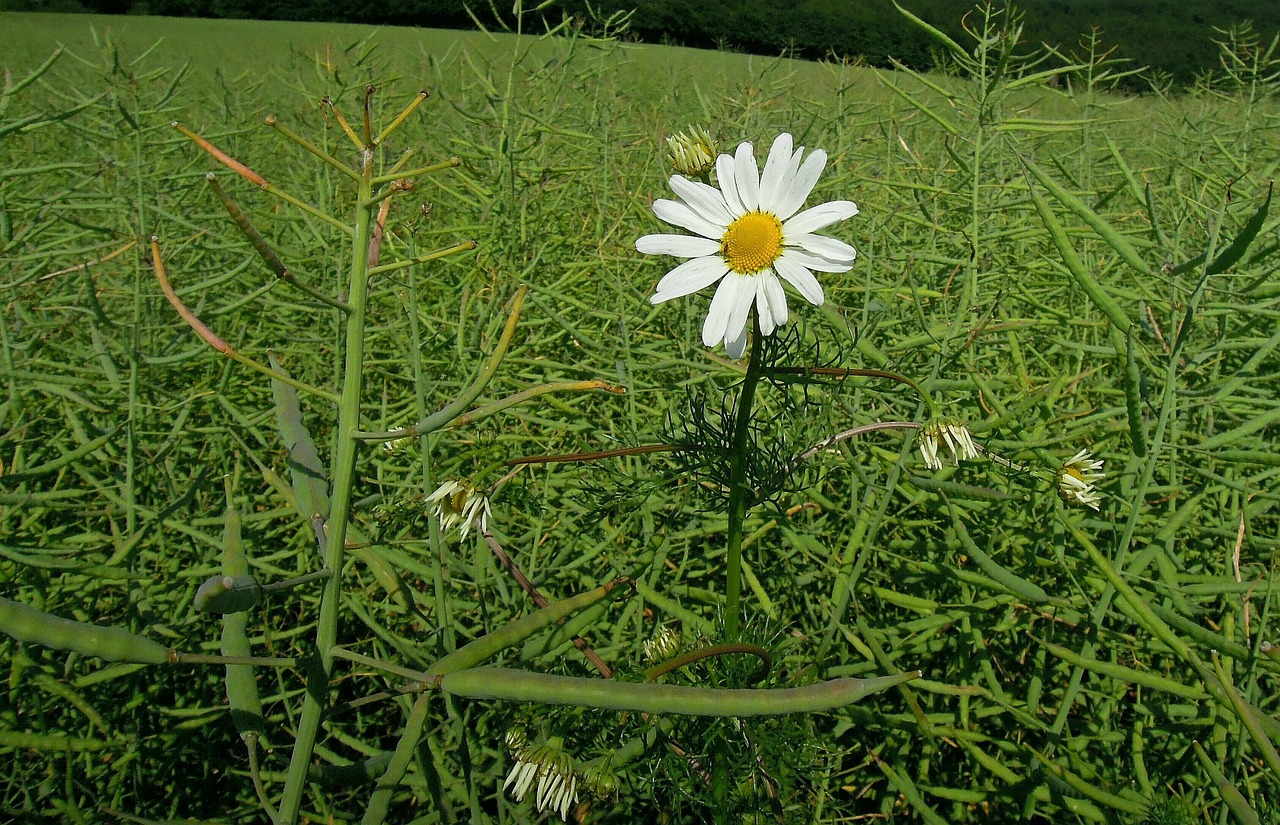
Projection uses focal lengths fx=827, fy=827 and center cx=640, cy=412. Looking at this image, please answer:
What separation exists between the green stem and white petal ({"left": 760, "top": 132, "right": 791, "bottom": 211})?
298 mm

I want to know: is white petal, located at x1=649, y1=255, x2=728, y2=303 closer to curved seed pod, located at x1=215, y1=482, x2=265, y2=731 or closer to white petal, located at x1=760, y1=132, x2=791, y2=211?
white petal, located at x1=760, y1=132, x2=791, y2=211

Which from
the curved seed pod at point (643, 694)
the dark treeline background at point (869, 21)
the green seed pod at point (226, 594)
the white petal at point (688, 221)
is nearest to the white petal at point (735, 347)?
the white petal at point (688, 221)

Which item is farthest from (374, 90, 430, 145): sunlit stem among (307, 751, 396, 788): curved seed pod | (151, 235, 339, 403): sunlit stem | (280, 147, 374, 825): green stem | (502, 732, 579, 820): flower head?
(502, 732, 579, 820): flower head

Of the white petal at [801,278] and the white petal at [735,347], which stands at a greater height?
the white petal at [801,278]

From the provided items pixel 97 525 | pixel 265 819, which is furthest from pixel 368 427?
pixel 265 819

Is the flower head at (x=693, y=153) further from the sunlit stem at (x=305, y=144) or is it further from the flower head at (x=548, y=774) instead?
the flower head at (x=548, y=774)

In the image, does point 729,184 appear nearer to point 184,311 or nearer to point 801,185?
point 801,185

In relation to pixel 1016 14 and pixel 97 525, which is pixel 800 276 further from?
pixel 97 525

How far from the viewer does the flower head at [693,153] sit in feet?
2.29

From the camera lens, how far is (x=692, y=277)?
61cm

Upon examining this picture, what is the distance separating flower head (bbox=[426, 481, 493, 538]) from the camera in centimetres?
72

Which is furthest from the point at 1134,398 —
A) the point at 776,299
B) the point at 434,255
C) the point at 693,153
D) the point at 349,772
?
the point at 349,772

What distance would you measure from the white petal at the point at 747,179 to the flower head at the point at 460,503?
1.09ft

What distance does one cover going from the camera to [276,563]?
1170mm
